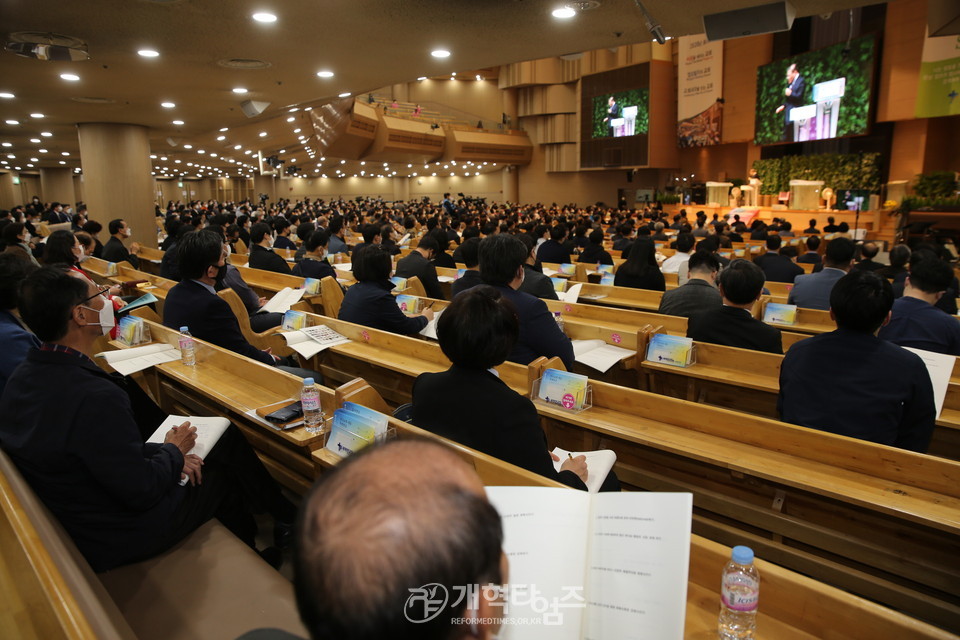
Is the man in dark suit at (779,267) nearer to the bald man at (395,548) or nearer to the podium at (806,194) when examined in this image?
the bald man at (395,548)

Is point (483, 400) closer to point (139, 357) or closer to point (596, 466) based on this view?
point (596, 466)

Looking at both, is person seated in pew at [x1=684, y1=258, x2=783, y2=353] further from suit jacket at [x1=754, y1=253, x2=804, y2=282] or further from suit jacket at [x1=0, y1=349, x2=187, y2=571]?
suit jacket at [x1=754, y1=253, x2=804, y2=282]

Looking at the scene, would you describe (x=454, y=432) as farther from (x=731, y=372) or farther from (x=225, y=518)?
(x=731, y=372)

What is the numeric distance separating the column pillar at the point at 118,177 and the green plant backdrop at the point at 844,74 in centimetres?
1550

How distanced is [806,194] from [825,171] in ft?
4.03

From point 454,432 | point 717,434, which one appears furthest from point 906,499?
point 454,432

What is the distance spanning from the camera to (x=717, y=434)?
237cm

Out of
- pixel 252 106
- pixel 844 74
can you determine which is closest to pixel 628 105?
pixel 844 74

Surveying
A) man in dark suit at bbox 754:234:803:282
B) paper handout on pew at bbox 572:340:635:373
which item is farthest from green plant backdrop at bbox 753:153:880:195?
paper handout on pew at bbox 572:340:635:373

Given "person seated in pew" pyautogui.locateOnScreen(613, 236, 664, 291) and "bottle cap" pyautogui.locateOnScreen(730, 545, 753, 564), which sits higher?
"person seated in pew" pyautogui.locateOnScreen(613, 236, 664, 291)

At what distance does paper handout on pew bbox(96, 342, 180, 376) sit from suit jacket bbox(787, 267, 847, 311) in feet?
14.9

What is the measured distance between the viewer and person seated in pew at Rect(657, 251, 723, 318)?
3.93 metres

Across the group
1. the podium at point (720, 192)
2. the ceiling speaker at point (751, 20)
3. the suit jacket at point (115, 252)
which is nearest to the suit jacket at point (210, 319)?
the ceiling speaker at point (751, 20)

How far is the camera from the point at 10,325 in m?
2.61
